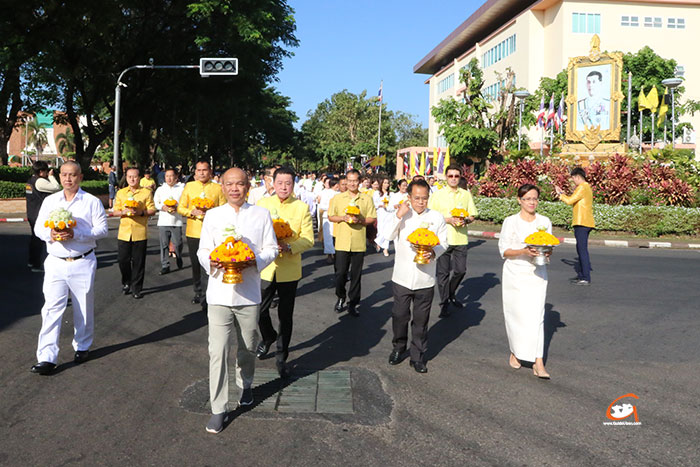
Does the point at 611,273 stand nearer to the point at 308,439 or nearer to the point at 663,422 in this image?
the point at 663,422

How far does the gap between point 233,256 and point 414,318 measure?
2286 millimetres

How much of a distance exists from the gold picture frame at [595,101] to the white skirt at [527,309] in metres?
32.0

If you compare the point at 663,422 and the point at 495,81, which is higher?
the point at 495,81

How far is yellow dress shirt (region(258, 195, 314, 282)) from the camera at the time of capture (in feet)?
18.9

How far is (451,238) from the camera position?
8.37 metres

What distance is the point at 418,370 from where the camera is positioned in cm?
571

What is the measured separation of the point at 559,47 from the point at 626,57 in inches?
196

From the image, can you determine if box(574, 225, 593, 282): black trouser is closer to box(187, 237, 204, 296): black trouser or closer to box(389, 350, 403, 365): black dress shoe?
box(389, 350, 403, 365): black dress shoe

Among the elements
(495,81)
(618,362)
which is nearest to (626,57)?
(495,81)

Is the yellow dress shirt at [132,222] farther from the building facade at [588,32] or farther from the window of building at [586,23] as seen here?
the window of building at [586,23]

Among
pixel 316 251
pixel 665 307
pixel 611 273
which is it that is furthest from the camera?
pixel 316 251

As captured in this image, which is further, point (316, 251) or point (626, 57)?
point (626, 57)

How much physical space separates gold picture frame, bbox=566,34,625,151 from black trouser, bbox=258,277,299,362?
108ft

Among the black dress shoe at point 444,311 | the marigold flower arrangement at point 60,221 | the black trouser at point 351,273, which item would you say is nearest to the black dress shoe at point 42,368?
the marigold flower arrangement at point 60,221
